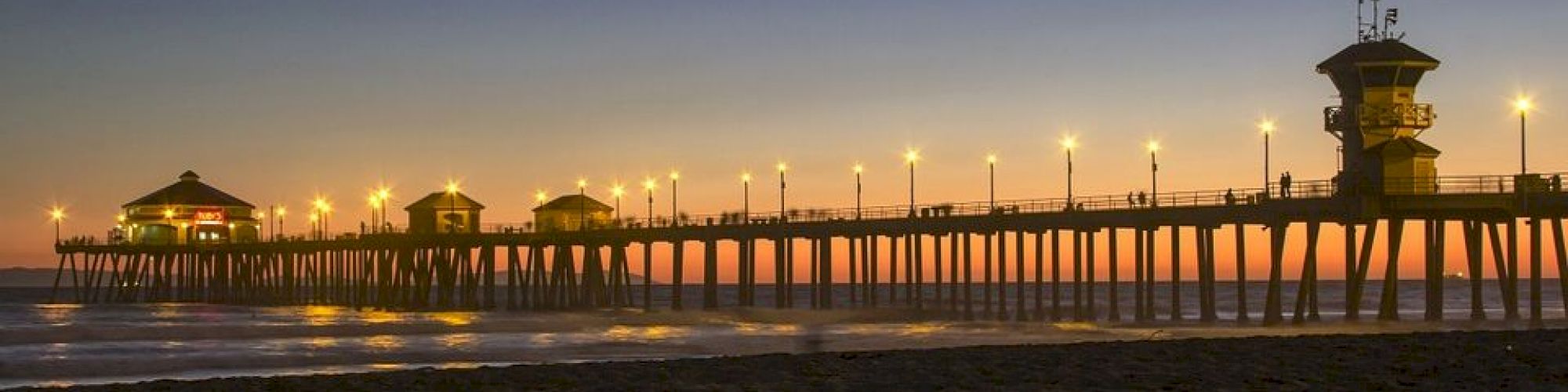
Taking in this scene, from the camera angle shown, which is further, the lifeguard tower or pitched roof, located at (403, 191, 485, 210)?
pitched roof, located at (403, 191, 485, 210)

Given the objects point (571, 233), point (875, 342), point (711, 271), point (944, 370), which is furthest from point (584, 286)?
point (944, 370)

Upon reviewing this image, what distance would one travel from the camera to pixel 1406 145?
56281 millimetres

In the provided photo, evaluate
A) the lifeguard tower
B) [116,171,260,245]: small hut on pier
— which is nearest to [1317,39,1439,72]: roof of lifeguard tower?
the lifeguard tower

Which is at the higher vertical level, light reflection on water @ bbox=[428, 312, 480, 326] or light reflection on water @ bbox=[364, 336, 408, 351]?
light reflection on water @ bbox=[364, 336, 408, 351]

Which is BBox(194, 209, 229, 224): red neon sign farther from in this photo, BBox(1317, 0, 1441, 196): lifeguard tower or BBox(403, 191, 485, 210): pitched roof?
BBox(1317, 0, 1441, 196): lifeguard tower

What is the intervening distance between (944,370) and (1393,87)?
37.3 metres

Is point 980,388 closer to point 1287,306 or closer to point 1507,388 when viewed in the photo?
point 1507,388

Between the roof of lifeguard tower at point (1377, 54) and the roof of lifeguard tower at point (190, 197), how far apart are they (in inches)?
3404

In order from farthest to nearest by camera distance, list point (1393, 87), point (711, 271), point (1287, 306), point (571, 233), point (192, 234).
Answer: point (192, 234)
point (1287, 306)
point (571, 233)
point (711, 271)
point (1393, 87)

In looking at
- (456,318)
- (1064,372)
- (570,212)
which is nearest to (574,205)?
(570,212)

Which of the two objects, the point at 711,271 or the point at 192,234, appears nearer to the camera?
the point at 711,271

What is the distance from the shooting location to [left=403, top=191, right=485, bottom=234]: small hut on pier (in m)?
106

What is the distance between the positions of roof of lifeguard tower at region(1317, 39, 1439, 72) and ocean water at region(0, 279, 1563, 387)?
809 cm

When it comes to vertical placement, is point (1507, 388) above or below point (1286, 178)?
below
